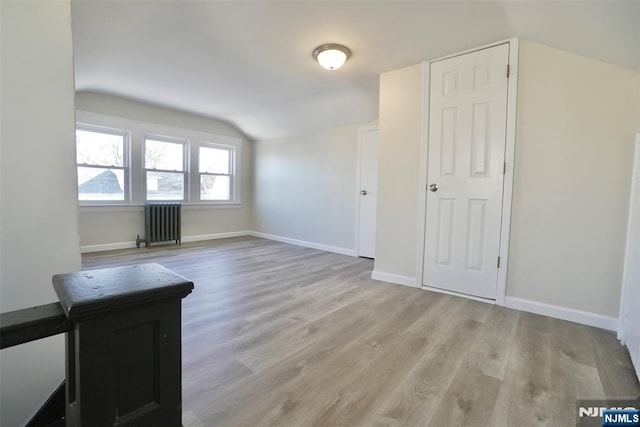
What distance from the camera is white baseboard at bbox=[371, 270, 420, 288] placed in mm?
2916

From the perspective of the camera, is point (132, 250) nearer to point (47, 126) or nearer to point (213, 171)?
point (213, 171)

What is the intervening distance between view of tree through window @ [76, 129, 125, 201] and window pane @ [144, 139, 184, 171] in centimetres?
34

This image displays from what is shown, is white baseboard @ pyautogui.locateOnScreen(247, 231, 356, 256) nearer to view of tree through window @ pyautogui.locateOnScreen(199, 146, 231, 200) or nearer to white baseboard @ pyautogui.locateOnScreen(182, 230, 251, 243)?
white baseboard @ pyautogui.locateOnScreen(182, 230, 251, 243)

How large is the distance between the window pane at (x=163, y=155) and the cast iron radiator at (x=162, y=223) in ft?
2.20

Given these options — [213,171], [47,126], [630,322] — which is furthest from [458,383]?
[213,171]

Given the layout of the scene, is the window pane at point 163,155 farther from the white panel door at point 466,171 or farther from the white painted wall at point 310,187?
the white panel door at point 466,171

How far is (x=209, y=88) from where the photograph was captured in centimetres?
380

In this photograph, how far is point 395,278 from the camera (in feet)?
9.95

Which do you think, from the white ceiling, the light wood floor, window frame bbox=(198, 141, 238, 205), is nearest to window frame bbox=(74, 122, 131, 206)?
the white ceiling

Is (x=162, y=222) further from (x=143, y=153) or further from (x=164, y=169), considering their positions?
(x=143, y=153)

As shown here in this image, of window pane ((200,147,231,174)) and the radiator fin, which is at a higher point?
window pane ((200,147,231,174))

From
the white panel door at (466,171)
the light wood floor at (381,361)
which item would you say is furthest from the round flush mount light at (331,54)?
the light wood floor at (381,361)

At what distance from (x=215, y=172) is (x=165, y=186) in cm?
96

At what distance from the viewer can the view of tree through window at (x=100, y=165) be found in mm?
4059
